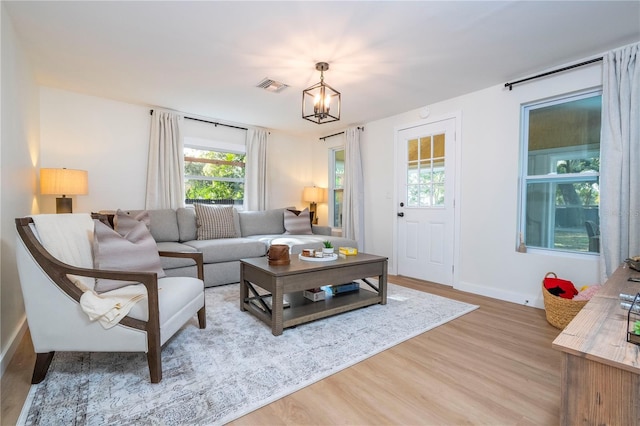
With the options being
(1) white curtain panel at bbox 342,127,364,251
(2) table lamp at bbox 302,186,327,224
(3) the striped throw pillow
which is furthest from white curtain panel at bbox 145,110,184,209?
(1) white curtain panel at bbox 342,127,364,251

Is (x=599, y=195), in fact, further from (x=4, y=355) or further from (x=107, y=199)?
(x=107, y=199)

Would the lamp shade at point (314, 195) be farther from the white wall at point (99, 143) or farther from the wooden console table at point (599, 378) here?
the wooden console table at point (599, 378)

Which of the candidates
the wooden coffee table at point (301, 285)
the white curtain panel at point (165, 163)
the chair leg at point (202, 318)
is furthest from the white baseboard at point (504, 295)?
the white curtain panel at point (165, 163)

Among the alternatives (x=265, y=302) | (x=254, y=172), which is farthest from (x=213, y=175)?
(x=265, y=302)

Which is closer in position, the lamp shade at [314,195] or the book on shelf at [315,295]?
the book on shelf at [315,295]

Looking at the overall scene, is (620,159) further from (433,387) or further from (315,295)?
(315,295)

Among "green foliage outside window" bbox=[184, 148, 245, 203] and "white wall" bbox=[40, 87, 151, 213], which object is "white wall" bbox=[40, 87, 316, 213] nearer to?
"white wall" bbox=[40, 87, 151, 213]

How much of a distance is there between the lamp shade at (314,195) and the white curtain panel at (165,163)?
6.90 feet

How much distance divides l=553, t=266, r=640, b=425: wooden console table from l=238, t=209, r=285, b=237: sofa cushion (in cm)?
398

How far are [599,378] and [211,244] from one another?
337 cm

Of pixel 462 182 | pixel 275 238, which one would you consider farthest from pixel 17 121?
pixel 462 182

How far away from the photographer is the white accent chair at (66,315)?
5.04ft

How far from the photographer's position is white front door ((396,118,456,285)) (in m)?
3.72

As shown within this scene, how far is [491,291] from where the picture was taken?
329 cm
